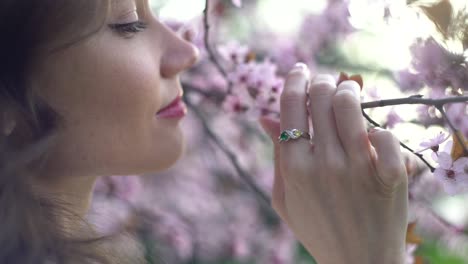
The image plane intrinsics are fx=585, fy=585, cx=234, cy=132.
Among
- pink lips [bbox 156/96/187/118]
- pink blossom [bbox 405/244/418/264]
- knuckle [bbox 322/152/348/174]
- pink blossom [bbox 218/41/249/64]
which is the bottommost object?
pink blossom [bbox 405/244/418/264]

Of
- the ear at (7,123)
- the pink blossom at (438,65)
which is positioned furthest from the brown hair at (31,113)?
the pink blossom at (438,65)

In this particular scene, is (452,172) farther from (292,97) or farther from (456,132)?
(292,97)

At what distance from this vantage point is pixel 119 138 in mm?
803

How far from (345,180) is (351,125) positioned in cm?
7

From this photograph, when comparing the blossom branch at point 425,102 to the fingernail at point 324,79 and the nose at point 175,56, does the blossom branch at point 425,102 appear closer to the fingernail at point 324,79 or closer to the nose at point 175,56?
the fingernail at point 324,79

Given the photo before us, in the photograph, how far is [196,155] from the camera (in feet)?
6.90

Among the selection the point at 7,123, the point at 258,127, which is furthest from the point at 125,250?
the point at 258,127

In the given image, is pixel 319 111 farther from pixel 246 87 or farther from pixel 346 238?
pixel 246 87

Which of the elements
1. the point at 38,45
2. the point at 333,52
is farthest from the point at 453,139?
the point at 333,52

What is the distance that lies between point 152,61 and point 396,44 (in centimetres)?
53

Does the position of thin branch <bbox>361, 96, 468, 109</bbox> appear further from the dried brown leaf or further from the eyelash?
the eyelash

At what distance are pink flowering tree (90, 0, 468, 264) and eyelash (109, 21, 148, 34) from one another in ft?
0.99

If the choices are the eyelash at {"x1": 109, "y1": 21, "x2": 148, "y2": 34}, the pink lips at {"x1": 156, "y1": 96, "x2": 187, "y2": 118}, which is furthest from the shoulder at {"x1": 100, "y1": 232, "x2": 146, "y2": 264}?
the eyelash at {"x1": 109, "y1": 21, "x2": 148, "y2": 34}

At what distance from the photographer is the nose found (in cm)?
84
